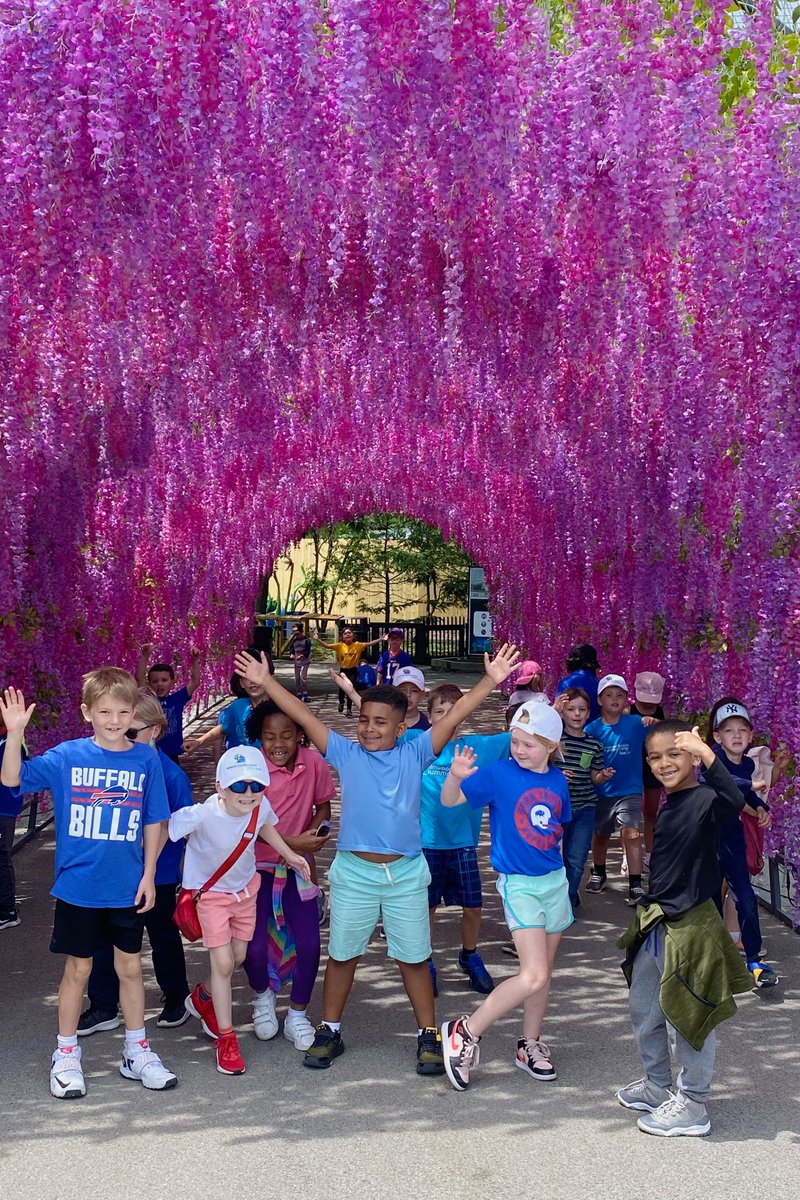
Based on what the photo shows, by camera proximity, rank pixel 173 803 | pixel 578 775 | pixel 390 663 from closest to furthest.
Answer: pixel 173 803 → pixel 578 775 → pixel 390 663

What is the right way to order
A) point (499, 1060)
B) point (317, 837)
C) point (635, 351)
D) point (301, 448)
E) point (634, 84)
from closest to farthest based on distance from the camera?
point (499, 1060) → point (317, 837) → point (634, 84) → point (635, 351) → point (301, 448)

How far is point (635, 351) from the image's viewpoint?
6.80 m

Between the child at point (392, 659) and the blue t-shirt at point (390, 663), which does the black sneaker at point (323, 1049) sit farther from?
the blue t-shirt at point (390, 663)

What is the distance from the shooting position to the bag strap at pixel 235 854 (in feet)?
14.4

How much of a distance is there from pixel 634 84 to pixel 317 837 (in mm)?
3486

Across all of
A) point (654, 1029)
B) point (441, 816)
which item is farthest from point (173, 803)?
point (654, 1029)

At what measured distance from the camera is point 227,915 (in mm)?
4438

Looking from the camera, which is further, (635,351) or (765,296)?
(635,351)

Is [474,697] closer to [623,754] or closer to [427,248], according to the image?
[427,248]

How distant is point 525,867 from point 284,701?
1.07m

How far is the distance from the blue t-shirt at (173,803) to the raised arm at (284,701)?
0.48 meters

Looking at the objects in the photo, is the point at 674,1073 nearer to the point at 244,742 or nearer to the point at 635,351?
the point at 244,742

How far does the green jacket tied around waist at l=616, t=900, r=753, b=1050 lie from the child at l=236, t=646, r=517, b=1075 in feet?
2.80

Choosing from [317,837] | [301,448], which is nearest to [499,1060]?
[317,837]
